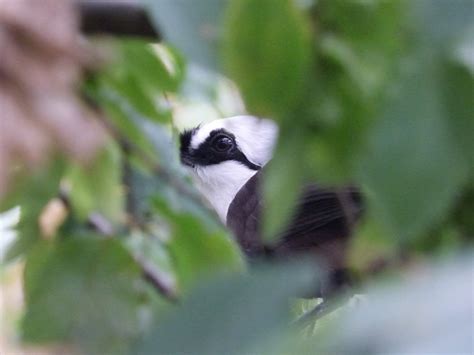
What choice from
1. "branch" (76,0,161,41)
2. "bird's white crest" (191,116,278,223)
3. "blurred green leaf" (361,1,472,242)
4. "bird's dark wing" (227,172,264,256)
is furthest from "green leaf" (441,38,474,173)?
"bird's white crest" (191,116,278,223)

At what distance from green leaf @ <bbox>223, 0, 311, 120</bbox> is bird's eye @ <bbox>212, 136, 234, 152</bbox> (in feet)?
6.87

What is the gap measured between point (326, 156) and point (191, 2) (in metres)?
0.09

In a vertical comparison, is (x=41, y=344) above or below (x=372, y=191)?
below

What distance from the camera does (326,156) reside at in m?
0.37

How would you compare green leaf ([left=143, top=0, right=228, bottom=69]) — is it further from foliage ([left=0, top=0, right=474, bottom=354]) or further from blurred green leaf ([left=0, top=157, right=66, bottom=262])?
blurred green leaf ([left=0, top=157, right=66, bottom=262])

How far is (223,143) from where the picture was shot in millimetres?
2463

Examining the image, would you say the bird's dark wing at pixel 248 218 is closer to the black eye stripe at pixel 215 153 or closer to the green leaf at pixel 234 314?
the black eye stripe at pixel 215 153

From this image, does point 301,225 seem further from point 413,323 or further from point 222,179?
point 413,323

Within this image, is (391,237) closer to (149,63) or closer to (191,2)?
(191,2)

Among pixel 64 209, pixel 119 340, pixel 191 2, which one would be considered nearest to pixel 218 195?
pixel 64 209

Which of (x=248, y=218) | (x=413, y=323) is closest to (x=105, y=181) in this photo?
(x=413, y=323)

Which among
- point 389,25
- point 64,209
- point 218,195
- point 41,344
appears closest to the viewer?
point 389,25

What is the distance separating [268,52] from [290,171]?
0.18 ft

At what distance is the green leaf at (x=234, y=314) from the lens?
24 cm
